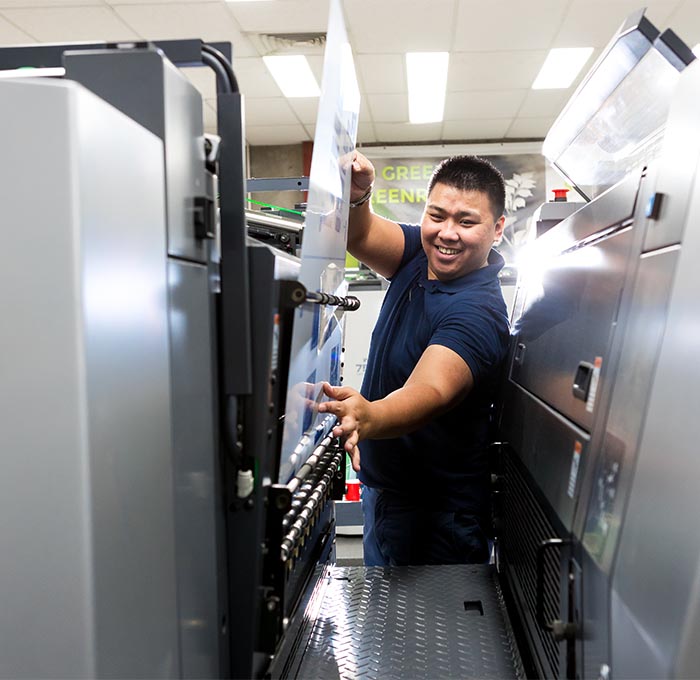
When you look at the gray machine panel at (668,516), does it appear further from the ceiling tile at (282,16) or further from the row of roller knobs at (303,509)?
the ceiling tile at (282,16)

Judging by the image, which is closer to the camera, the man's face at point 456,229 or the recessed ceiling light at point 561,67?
the man's face at point 456,229

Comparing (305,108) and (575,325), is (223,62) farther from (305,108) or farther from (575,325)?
(305,108)

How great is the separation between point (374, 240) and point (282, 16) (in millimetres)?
3589

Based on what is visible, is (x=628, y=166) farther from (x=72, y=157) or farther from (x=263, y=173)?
(x=263, y=173)

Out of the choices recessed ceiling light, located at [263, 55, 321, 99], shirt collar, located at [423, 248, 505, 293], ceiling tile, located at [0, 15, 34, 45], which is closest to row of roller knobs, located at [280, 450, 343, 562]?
shirt collar, located at [423, 248, 505, 293]

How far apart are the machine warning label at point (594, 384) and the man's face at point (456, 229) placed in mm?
992

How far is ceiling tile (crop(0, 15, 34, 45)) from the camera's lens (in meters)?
4.94


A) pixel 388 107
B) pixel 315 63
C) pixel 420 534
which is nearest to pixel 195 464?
pixel 420 534

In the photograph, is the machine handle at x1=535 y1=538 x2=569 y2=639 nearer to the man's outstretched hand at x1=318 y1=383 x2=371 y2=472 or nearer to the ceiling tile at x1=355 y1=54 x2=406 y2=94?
the man's outstretched hand at x1=318 y1=383 x2=371 y2=472

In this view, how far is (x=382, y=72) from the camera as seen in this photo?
6.01m

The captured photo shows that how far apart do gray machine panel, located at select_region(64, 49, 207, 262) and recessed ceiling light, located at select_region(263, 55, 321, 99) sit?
540 centimetres

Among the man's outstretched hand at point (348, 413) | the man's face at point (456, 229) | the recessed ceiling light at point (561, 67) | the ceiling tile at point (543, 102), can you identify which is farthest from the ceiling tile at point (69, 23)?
the man's outstretched hand at point (348, 413)

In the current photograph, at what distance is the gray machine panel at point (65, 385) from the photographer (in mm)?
558

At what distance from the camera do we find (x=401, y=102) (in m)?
6.82
